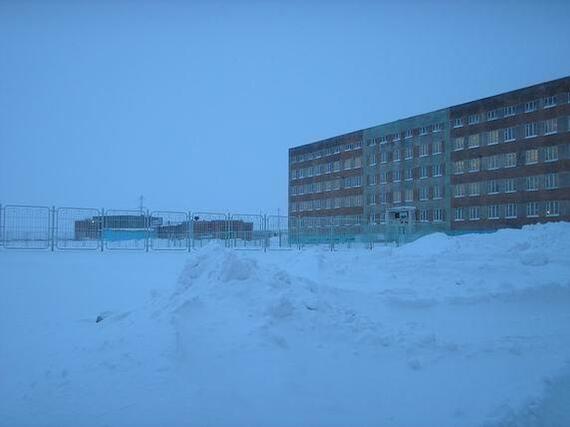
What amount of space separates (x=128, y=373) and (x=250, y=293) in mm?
2773

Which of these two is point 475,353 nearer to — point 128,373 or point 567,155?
point 128,373

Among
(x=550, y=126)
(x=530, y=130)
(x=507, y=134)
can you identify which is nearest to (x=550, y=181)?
(x=550, y=126)

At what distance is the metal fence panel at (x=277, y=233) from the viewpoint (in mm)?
22938

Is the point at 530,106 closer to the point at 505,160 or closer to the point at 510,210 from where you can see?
the point at 505,160

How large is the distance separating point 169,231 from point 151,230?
80 cm

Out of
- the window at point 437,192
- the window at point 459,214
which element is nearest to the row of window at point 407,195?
the window at point 437,192

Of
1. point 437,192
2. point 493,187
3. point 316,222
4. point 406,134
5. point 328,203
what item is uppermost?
point 406,134

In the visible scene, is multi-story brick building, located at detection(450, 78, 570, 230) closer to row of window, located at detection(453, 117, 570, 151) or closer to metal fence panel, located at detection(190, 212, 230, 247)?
row of window, located at detection(453, 117, 570, 151)

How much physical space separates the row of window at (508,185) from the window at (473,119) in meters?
7.16

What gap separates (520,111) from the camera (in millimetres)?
52688

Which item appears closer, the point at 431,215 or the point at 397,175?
the point at 431,215

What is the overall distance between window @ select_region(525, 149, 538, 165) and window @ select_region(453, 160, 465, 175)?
7.69 m

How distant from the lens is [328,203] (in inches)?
3049

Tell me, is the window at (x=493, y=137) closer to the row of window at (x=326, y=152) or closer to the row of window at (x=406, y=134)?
the row of window at (x=406, y=134)
